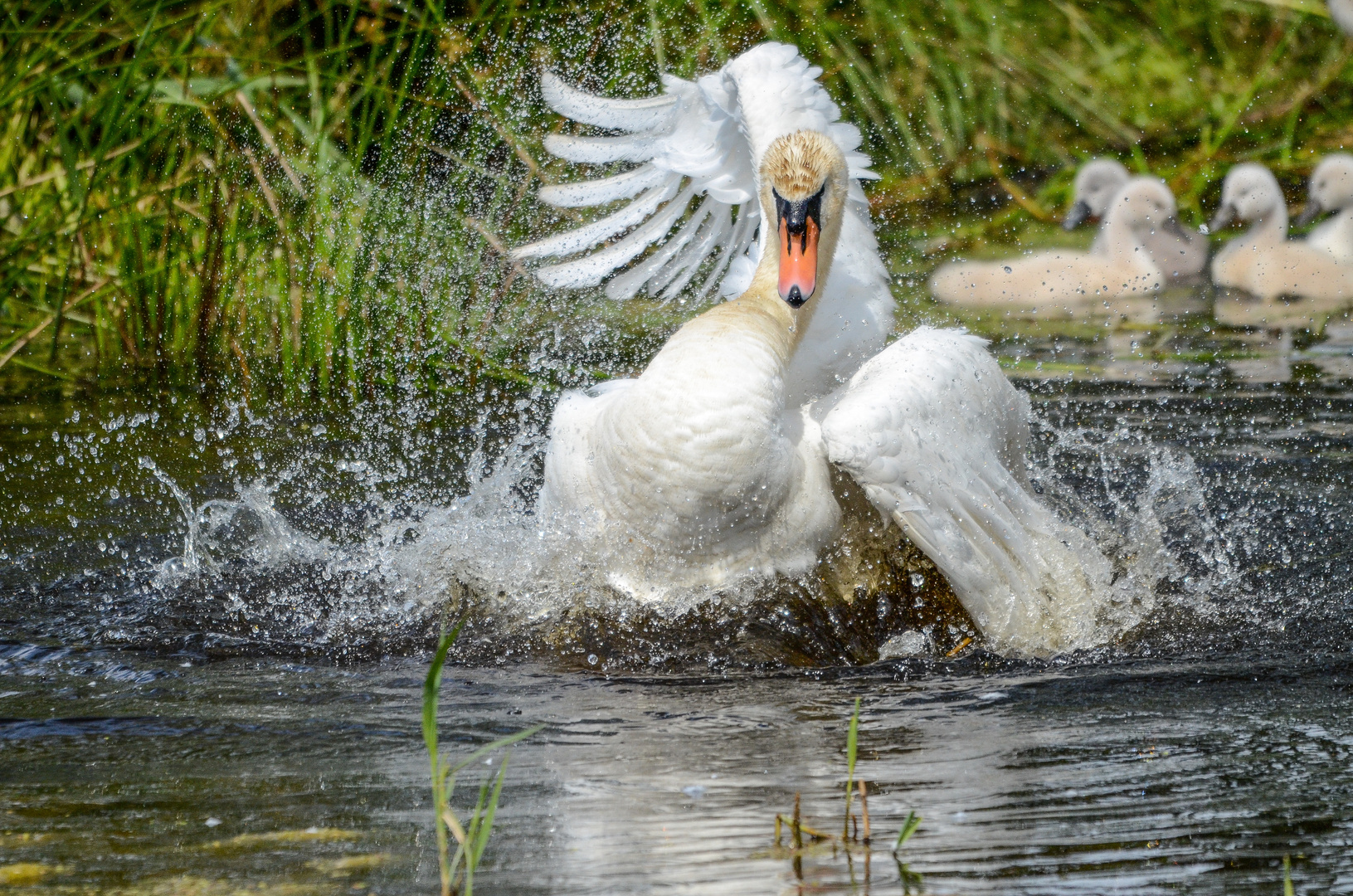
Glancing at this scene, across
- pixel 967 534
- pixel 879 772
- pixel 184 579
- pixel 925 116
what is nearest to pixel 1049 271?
pixel 925 116

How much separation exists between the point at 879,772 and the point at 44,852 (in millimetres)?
1378

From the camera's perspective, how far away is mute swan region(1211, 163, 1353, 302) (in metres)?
8.60

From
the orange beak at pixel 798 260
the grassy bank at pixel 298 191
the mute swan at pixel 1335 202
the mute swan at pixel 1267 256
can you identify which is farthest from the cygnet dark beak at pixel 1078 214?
the orange beak at pixel 798 260

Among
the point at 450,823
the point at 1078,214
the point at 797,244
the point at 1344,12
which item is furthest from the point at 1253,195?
the point at 450,823

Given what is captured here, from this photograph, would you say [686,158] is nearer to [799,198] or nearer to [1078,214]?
[799,198]

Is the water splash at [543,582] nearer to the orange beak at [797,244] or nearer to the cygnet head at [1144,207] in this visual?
the orange beak at [797,244]

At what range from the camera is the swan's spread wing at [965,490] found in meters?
3.82

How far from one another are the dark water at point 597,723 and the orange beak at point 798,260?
2.90 ft

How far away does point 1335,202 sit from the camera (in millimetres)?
9320

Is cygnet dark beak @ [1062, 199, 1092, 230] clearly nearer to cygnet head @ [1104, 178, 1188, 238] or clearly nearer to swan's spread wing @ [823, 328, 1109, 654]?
cygnet head @ [1104, 178, 1188, 238]

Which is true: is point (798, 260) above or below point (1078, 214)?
below

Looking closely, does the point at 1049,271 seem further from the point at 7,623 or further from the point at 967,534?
the point at 7,623

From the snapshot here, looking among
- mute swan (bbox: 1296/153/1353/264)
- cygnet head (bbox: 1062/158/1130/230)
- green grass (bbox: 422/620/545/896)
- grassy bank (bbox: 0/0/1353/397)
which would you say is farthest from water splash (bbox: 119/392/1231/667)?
cygnet head (bbox: 1062/158/1130/230)

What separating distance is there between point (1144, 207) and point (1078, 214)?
32.5 inches
